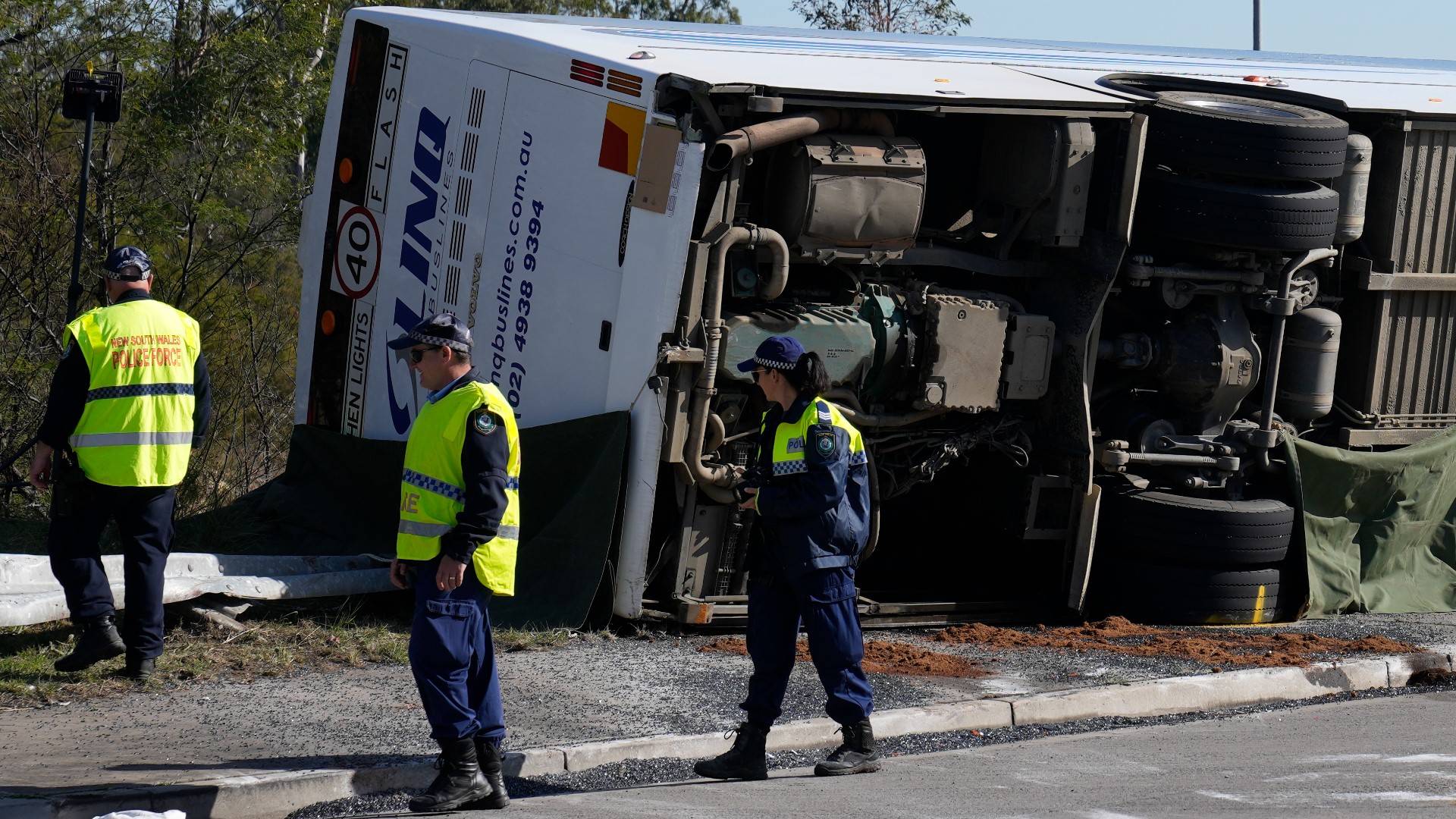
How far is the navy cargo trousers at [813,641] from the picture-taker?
5.44 meters

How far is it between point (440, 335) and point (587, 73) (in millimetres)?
2715

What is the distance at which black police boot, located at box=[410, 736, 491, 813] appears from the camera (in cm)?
491

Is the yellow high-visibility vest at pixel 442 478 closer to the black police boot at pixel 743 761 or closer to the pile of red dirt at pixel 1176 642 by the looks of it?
the black police boot at pixel 743 761

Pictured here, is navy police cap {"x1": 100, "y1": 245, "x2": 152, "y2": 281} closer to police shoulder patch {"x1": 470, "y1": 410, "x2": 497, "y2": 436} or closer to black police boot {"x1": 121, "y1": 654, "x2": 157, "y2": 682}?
black police boot {"x1": 121, "y1": 654, "x2": 157, "y2": 682}

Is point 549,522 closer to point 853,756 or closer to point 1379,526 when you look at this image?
point 853,756

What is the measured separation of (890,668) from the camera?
6988 millimetres

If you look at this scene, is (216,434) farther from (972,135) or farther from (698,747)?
(698,747)

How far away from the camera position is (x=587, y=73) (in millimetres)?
7367

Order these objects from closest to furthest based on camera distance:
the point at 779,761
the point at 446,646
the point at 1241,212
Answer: the point at 446,646 < the point at 779,761 < the point at 1241,212

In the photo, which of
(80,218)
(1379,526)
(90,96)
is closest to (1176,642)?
(1379,526)

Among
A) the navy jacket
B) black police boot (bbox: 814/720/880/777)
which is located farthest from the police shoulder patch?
black police boot (bbox: 814/720/880/777)

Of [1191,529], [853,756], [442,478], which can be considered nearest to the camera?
[442,478]

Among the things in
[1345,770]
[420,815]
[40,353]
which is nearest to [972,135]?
[1345,770]

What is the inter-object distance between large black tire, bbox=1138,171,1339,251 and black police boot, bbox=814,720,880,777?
11.8ft
